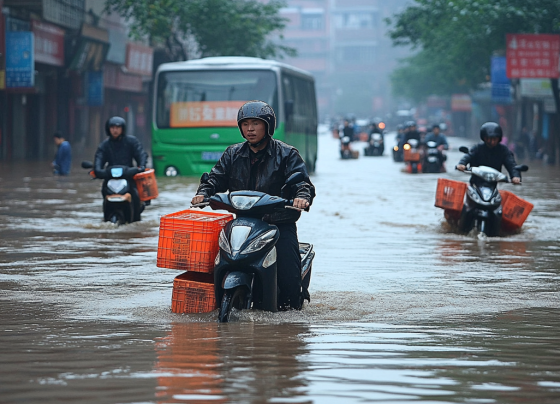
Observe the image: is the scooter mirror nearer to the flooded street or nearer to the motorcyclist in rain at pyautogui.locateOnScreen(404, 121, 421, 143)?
the flooded street

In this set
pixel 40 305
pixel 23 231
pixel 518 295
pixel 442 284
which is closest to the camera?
pixel 40 305

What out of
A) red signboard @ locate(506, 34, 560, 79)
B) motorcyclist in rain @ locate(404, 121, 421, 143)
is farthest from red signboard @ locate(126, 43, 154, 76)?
red signboard @ locate(506, 34, 560, 79)

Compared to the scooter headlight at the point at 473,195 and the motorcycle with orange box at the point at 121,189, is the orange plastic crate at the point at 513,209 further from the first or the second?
the motorcycle with orange box at the point at 121,189

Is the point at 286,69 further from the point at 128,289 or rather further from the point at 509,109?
the point at 509,109

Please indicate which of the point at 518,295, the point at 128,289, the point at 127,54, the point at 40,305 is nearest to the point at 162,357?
the point at 40,305

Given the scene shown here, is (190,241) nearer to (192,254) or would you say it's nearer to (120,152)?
(192,254)

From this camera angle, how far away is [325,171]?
31844 millimetres

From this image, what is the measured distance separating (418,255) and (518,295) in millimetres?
3001

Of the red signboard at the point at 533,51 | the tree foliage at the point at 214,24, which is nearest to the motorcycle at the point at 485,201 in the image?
the red signboard at the point at 533,51

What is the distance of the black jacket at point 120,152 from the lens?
13422 millimetres

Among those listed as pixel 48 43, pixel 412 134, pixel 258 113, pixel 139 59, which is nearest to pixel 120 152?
pixel 258 113

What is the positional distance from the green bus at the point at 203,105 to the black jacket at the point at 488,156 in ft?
40.1

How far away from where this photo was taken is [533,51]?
33.2m

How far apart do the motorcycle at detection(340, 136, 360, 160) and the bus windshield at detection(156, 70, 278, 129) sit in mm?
16908
